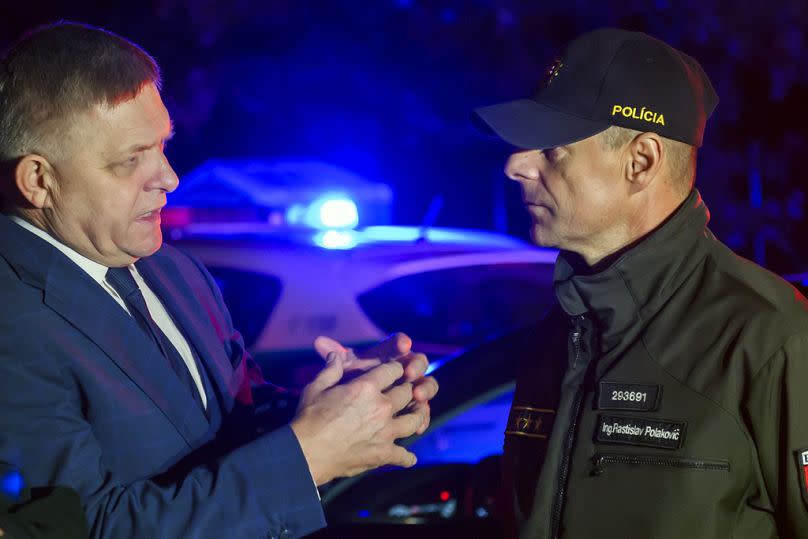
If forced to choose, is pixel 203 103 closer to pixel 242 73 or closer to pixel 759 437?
pixel 242 73

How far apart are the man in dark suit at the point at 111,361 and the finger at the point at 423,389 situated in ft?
0.34

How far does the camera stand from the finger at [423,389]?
2447 millimetres

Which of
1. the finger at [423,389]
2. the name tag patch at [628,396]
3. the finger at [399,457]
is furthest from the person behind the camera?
the finger at [423,389]

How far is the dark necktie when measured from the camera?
2299 millimetres

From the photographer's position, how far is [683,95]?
2.12m

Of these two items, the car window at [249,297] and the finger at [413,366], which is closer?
the finger at [413,366]

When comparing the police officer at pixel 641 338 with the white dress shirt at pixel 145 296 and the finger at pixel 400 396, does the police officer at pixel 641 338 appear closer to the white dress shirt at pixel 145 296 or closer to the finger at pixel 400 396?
the finger at pixel 400 396

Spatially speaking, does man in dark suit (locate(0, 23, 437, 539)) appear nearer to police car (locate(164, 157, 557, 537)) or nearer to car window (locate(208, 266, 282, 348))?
police car (locate(164, 157, 557, 537))

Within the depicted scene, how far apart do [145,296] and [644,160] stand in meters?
1.35

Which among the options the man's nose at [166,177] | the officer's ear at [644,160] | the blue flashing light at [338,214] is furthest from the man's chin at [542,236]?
the blue flashing light at [338,214]

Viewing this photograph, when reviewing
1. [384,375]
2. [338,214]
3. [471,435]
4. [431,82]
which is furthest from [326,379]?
[431,82]

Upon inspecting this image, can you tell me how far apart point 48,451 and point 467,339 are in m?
3.10

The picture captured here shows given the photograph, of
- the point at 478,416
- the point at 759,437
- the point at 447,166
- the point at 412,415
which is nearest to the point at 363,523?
the point at 478,416

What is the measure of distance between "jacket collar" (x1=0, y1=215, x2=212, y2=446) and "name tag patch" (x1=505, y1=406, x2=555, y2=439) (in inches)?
31.0
